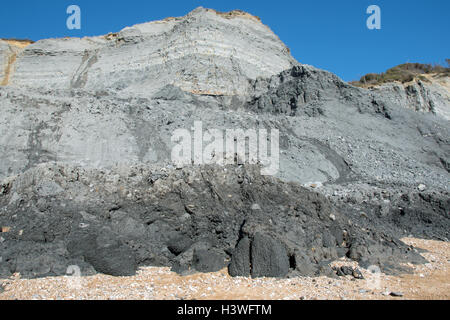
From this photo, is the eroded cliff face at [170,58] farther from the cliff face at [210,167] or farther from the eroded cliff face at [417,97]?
the eroded cliff face at [417,97]

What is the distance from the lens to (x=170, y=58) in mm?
22438

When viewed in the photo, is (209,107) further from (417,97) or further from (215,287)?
(215,287)

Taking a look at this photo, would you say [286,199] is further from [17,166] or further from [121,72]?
[121,72]

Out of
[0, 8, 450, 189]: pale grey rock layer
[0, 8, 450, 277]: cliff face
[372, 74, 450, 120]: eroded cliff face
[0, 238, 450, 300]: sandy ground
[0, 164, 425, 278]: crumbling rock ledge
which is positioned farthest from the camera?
[372, 74, 450, 120]: eroded cliff face

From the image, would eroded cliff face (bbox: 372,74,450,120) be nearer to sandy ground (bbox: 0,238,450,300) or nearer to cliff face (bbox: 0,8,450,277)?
cliff face (bbox: 0,8,450,277)

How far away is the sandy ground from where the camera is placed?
15.0 feet

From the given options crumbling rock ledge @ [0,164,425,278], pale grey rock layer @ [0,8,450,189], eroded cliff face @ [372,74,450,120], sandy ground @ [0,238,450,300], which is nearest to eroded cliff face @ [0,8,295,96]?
pale grey rock layer @ [0,8,450,189]

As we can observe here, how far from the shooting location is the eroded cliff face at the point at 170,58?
21219 millimetres

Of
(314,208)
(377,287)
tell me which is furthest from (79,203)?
(377,287)

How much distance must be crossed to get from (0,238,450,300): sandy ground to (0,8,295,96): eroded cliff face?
1638 cm

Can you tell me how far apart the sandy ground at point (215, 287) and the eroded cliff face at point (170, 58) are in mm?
16384

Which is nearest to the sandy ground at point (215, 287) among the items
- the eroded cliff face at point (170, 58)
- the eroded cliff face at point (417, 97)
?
the eroded cliff face at point (170, 58)

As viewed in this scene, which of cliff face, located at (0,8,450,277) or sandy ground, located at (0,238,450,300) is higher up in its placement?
cliff face, located at (0,8,450,277)

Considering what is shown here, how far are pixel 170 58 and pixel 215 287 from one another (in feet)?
64.6
